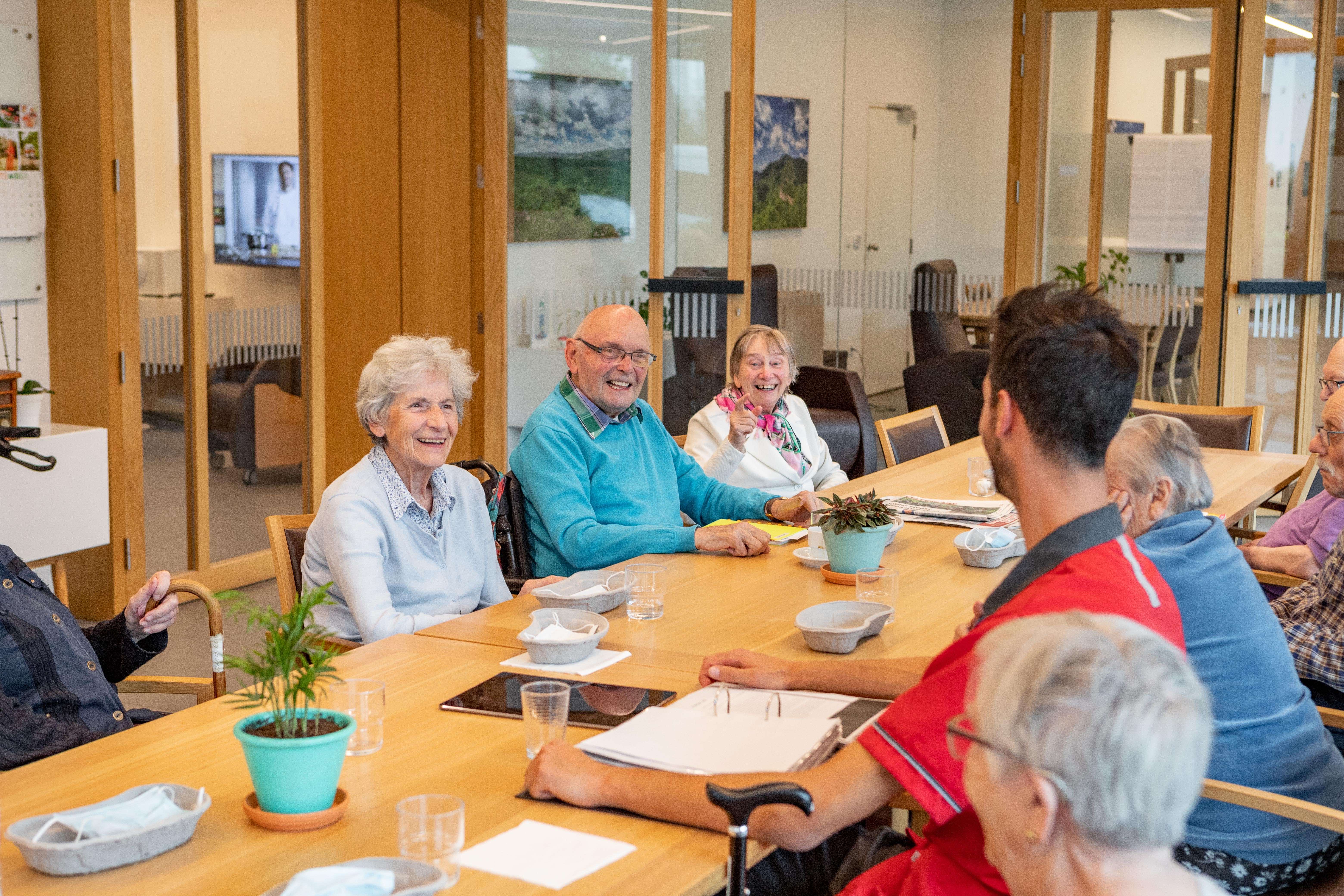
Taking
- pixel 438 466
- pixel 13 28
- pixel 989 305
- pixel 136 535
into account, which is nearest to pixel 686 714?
pixel 438 466

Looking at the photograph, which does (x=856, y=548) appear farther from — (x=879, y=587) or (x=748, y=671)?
(x=748, y=671)

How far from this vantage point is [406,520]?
2859mm

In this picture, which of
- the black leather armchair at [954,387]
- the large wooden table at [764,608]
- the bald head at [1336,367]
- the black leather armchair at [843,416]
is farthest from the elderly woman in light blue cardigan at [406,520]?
the black leather armchair at [954,387]

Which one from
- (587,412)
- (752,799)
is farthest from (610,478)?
(752,799)

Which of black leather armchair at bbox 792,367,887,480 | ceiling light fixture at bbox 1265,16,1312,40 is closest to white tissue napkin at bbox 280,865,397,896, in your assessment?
black leather armchair at bbox 792,367,887,480

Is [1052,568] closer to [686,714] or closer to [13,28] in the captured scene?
[686,714]

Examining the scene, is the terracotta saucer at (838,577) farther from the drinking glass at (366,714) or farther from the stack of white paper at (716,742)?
the drinking glass at (366,714)

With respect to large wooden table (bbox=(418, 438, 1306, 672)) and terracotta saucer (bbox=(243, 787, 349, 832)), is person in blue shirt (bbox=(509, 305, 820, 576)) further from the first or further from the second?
terracotta saucer (bbox=(243, 787, 349, 832))

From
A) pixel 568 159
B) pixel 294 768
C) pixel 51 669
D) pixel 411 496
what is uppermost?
Answer: pixel 568 159

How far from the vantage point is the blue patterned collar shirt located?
112 inches

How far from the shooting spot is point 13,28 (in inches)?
186

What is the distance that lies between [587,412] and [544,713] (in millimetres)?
1647

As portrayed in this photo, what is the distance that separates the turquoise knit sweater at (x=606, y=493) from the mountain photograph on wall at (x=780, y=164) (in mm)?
3159

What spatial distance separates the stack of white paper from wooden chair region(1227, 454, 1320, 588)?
2072 mm
